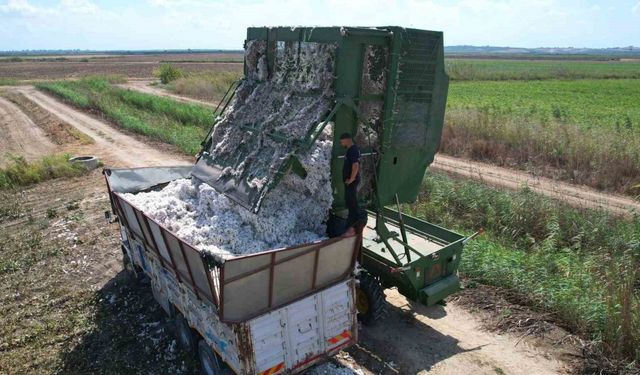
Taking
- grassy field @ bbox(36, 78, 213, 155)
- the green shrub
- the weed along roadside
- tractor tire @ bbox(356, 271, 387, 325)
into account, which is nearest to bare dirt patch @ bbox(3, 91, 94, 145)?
grassy field @ bbox(36, 78, 213, 155)

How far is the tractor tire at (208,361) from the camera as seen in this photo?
539 cm

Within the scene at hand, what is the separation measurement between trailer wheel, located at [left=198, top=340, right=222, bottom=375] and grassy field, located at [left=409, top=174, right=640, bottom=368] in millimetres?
4563

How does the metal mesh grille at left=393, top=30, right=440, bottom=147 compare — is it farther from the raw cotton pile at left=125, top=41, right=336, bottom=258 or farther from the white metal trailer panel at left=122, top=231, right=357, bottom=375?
the white metal trailer panel at left=122, top=231, right=357, bottom=375

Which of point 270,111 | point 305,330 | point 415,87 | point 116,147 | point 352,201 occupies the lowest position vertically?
point 116,147

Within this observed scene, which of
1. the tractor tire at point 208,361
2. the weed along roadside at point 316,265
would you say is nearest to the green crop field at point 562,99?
the weed along roadside at point 316,265

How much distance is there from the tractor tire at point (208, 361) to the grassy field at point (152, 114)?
11.6 metres

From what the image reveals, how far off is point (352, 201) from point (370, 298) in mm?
1531

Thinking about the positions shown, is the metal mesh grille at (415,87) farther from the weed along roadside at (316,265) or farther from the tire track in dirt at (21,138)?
the tire track in dirt at (21,138)

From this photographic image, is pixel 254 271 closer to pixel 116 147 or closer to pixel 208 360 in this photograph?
pixel 208 360

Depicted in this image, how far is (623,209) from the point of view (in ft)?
38.1

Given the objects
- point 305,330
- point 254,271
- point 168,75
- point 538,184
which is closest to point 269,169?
point 254,271

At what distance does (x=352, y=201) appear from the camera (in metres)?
6.04

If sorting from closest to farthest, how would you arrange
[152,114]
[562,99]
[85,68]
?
1. [152,114]
2. [562,99]
3. [85,68]

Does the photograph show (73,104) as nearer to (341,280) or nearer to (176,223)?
(176,223)
